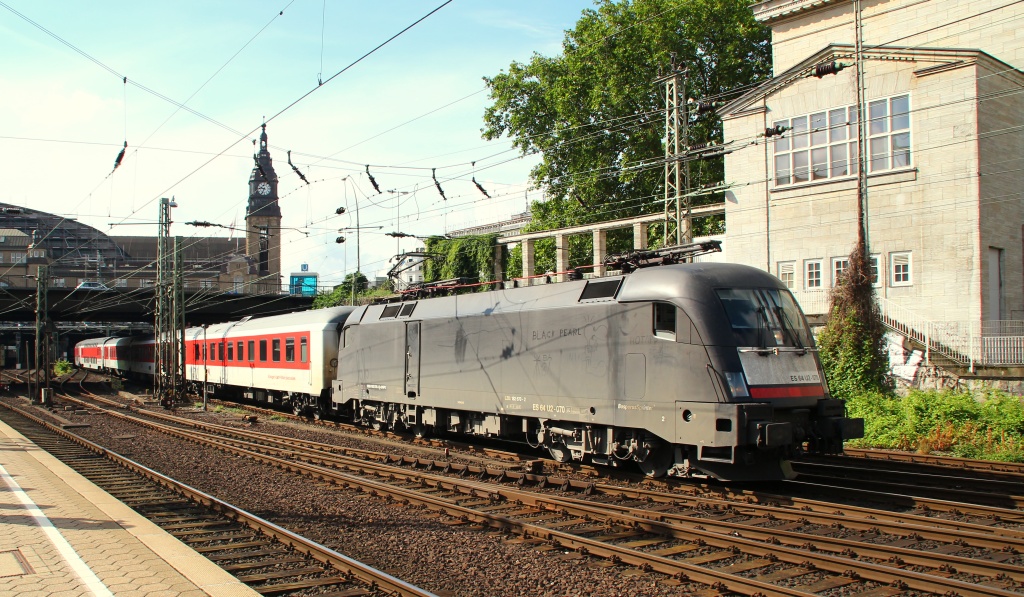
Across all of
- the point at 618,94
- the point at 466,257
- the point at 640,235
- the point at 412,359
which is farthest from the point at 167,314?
the point at 618,94

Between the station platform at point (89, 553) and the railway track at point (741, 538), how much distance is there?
3584 millimetres

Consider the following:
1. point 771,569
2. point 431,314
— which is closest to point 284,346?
point 431,314

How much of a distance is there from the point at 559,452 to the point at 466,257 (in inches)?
1180

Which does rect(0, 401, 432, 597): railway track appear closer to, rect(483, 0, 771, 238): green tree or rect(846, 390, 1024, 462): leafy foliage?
rect(846, 390, 1024, 462): leafy foliage

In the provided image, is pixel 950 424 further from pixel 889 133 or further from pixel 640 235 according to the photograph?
pixel 640 235

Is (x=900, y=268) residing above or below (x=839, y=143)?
below

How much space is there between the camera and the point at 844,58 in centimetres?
2556

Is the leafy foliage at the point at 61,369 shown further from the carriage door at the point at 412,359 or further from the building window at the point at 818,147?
the building window at the point at 818,147

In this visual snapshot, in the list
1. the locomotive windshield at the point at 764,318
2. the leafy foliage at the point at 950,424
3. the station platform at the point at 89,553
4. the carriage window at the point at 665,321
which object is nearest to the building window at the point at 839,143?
the leafy foliage at the point at 950,424

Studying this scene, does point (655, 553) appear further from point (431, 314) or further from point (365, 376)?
point (365, 376)

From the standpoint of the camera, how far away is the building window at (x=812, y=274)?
25.6 meters

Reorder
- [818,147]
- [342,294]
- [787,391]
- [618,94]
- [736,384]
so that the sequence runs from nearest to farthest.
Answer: [736,384]
[787,391]
[818,147]
[618,94]
[342,294]

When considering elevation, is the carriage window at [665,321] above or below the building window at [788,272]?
below

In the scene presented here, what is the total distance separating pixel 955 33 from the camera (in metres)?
28.5
